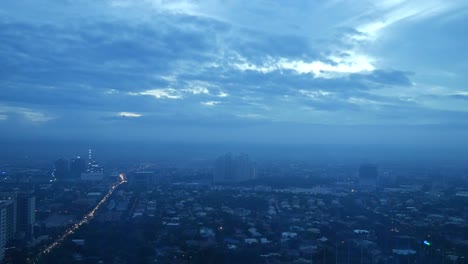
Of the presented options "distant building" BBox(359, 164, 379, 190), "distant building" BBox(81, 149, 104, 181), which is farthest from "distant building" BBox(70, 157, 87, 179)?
"distant building" BBox(359, 164, 379, 190)

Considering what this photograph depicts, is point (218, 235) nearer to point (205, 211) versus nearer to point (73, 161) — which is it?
point (205, 211)

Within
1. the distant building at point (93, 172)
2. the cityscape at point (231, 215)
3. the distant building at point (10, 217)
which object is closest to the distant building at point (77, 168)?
the cityscape at point (231, 215)

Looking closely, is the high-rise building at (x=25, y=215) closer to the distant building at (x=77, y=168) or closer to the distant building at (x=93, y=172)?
the distant building at (x=93, y=172)

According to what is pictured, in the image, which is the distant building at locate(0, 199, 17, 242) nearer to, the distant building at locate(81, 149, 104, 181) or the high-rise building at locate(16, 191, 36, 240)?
the high-rise building at locate(16, 191, 36, 240)

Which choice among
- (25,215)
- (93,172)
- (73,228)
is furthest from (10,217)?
(93,172)

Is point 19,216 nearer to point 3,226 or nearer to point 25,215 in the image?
point 25,215

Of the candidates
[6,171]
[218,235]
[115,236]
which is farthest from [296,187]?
[6,171]
